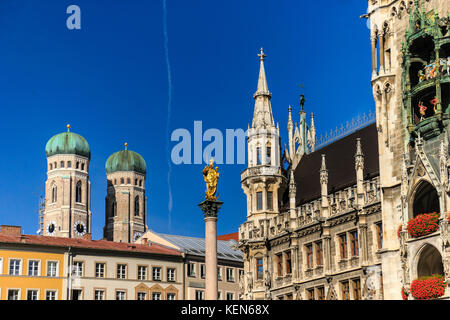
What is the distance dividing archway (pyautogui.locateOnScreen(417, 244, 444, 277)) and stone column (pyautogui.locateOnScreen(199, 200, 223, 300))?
39.4 feet

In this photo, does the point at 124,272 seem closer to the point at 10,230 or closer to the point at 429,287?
the point at 10,230

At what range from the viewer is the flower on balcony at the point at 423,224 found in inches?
1913

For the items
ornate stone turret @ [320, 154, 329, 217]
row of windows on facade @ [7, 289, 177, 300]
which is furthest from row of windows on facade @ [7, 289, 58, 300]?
ornate stone turret @ [320, 154, 329, 217]

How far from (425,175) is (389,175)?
4.47m

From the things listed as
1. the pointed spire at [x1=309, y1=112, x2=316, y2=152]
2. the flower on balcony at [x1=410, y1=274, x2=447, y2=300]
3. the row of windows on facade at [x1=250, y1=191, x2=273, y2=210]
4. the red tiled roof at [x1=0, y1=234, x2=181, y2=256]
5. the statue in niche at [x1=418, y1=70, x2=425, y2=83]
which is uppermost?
the pointed spire at [x1=309, y1=112, x2=316, y2=152]

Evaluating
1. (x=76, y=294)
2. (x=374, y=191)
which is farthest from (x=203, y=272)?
(x=374, y=191)

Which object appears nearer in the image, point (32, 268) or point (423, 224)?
point (423, 224)

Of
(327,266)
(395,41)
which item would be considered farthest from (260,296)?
(395,41)

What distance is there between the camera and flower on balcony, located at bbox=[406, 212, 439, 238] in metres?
48.6

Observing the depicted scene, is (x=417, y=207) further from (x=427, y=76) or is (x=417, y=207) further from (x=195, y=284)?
(x=195, y=284)

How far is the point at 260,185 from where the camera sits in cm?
7112

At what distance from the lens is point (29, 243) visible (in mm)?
84500

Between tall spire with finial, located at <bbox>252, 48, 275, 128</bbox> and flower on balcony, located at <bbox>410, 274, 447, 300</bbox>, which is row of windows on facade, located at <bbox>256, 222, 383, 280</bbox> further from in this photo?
tall spire with finial, located at <bbox>252, 48, 275, 128</bbox>

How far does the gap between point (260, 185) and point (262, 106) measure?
24.0ft
